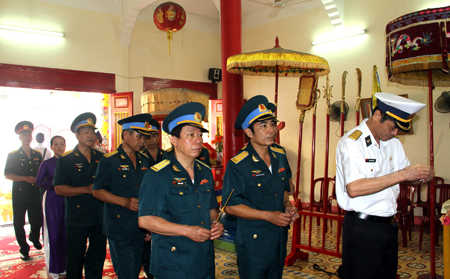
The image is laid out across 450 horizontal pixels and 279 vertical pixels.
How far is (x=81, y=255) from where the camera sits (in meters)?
3.28

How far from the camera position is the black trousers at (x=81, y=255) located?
10.6 ft

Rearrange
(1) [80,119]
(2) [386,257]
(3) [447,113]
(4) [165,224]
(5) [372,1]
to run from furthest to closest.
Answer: (5) [372,1] → (3) [447,113] → (1) [80,119] → (2) [386,257] → (4) [165,224]

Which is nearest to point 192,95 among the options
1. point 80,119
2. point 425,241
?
point 80,119

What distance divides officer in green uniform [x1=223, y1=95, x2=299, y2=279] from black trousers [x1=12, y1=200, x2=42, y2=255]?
3812 mm

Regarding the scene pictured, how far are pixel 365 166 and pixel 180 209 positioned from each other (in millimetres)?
1167

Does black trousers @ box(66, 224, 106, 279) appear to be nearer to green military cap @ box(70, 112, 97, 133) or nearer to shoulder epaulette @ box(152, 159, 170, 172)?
green military cap @ box(70, 112, 97, 133)

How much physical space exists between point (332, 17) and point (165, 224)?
643cm

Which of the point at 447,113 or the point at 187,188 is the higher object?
the point at 447,113

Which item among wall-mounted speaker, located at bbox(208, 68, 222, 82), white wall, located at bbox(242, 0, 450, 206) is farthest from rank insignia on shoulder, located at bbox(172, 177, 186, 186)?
wall-mounted speaker, located at bbox(208, 68, 222, 82)

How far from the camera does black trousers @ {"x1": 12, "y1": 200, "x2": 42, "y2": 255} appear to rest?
482cm

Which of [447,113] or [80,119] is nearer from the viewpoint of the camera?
[80,119]

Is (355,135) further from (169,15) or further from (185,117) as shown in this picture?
(169,15)

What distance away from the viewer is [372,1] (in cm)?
663

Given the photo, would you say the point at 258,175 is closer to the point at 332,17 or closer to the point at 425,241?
the point at 425,241
